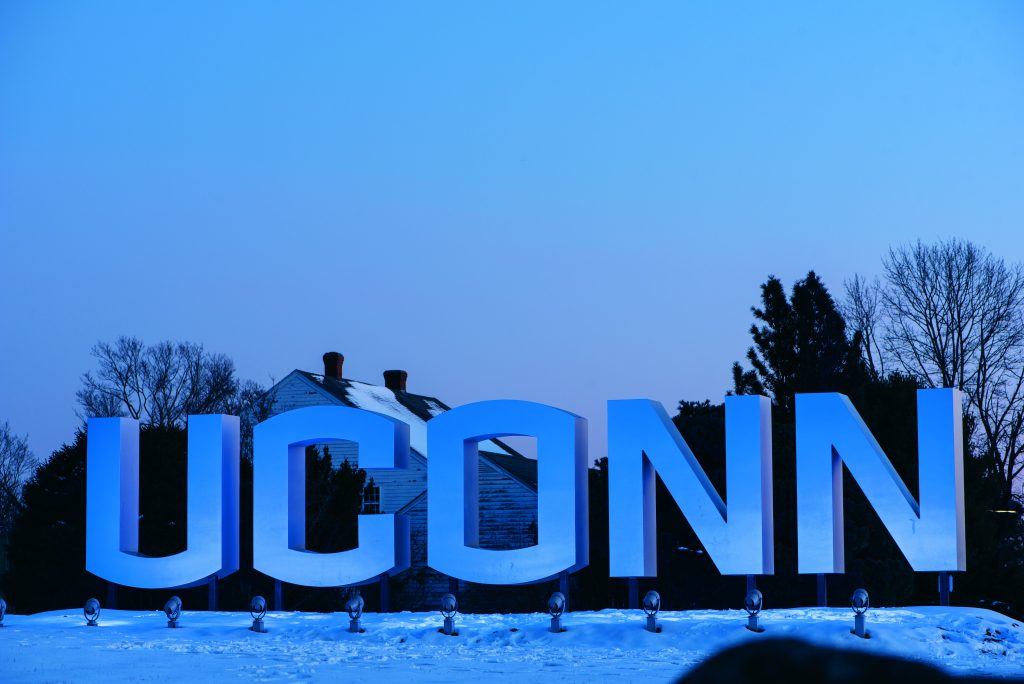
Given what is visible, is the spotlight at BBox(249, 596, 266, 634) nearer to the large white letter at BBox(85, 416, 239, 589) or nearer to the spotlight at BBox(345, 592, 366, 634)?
the spotlight at BBox(345, 592, 366, 634)

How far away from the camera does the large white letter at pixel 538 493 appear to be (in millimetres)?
21859

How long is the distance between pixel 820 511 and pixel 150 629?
10.6 metres

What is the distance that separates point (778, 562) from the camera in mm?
26547

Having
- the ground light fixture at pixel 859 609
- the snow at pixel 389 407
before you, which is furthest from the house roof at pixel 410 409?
the ground light fixture at pixel 859 609

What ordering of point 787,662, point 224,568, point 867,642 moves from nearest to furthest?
point 787,662
point 867,642
point 224,568

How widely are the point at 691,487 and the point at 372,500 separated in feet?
67.7

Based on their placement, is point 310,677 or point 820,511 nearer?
point 310,677

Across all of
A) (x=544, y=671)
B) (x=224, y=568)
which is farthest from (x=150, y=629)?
(x=544, y=671)

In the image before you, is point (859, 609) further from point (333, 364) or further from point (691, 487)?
point (333, 364)

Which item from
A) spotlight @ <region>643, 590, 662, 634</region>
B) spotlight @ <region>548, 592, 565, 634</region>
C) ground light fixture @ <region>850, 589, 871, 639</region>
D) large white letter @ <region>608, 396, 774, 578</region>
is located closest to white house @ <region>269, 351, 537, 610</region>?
large white letter @ <region>608, 396, 774, 578</region>

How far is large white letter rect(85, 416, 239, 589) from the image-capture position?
2348 centimetres

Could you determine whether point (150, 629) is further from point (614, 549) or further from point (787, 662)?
point (787, 662)

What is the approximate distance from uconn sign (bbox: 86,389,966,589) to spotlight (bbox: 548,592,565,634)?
6.35 ft

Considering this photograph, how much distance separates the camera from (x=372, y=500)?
133 feet
